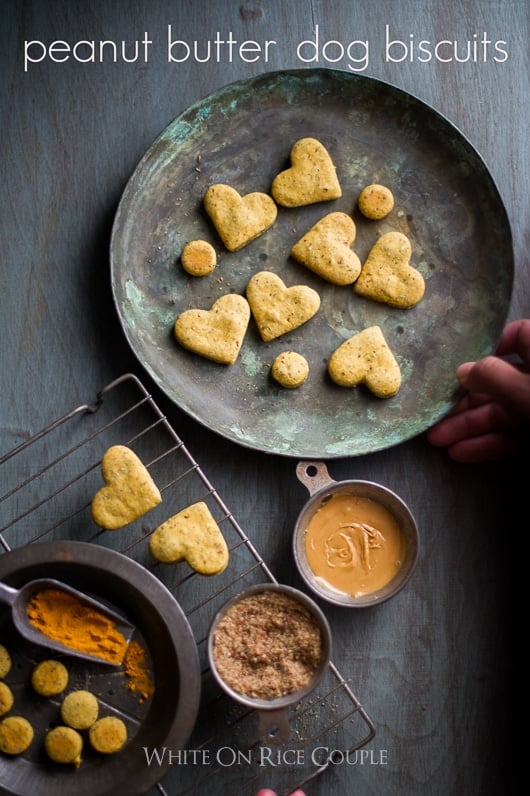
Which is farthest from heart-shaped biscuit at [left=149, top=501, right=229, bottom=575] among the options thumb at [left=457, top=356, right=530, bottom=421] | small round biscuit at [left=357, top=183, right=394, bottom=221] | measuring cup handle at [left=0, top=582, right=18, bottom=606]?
small round biscuit at [left=357, top=183, right=394, bottom=221]

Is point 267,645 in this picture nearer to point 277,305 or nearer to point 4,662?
point 4,662

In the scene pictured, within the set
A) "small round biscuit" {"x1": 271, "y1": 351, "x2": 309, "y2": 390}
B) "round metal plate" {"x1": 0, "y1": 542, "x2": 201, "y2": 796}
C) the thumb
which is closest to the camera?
"round metal plate" {"x1": 0, "y1": 542, "x2": 201, "y2": 796}

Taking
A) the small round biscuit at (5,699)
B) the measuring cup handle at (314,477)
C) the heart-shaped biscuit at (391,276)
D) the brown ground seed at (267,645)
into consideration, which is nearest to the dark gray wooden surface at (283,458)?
the measuring cup handle at (314,477)

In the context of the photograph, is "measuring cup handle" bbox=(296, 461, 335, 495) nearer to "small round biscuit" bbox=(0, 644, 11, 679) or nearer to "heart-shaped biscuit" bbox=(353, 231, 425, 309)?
"heart-shaped biscuit" bbox=(353, 231, 425, 309)

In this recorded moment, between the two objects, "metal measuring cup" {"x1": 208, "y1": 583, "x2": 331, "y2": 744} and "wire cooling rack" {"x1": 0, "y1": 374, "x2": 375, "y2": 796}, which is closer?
"metal measuring cup" {"x1": 208, "y1": 583, "x2": 331, "y2": 744}

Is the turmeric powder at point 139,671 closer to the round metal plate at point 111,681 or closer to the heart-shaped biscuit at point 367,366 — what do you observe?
the round metal plate at point 111,681

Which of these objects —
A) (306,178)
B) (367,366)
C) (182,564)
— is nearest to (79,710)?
(182,564)
